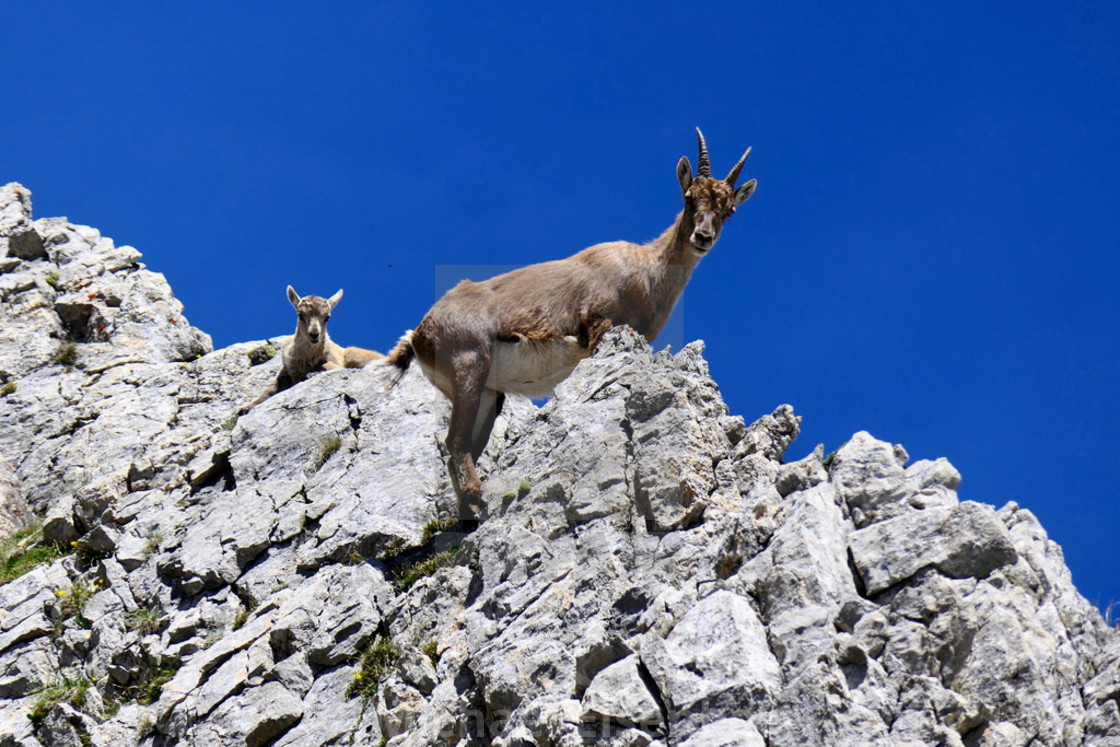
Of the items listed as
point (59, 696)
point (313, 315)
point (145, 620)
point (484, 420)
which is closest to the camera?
point (59, 696)

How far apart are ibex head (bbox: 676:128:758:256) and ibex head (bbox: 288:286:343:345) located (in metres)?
7.78

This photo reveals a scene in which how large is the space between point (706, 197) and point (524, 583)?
5.00m

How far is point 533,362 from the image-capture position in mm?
13219

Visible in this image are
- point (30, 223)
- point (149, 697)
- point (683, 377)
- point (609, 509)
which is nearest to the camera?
point (609, 509)

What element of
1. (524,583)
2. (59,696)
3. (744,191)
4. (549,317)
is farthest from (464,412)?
(59,696)

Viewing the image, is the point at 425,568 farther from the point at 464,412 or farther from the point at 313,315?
the point at 313,315

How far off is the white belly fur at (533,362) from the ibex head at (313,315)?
6371mm

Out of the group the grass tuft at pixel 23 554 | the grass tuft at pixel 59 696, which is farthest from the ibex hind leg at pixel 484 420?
the grass tuft at pixel 23 554

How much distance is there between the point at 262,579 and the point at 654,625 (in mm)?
6440

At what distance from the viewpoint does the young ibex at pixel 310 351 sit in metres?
18.4

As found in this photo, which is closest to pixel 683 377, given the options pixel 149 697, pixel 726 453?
pixel 726 453

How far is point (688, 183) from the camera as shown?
13.4m

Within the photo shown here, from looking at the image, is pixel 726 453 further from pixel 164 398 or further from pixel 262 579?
pixel 164 398

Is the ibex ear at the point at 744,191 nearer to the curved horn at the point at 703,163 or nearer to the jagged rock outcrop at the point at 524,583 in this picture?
the curved horn at the point at 703,163
